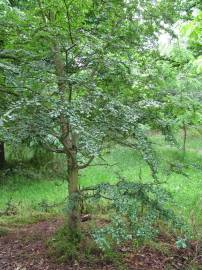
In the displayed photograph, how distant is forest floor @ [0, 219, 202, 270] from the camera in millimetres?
4406

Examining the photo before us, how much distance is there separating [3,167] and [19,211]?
4509 millimetres

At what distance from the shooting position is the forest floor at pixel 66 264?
4406mm

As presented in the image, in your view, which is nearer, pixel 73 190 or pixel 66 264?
pixel 66 264

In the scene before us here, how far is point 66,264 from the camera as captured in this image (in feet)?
14.4

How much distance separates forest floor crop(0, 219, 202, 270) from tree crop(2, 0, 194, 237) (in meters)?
0.48

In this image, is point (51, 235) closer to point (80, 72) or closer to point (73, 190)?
point (73, 190)

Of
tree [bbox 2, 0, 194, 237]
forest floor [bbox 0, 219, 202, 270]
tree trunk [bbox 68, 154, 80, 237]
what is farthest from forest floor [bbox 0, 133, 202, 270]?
tree [bbox 2, 0, 194, 237]

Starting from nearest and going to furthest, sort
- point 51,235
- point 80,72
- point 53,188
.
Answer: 1. point 80,72
2. point 51,235
3. point 53,188

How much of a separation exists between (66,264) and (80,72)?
1.97 m

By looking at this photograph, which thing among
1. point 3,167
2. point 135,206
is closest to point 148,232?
point 135,206

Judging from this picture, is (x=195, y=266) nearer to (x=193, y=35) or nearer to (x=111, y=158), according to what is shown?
(x=193, y=35)

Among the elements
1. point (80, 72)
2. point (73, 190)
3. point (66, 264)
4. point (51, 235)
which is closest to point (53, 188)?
point (51, 235)

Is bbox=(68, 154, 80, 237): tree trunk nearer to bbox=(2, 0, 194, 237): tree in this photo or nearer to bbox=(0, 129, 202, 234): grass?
bbox=(2, 0, 194, 237): tree

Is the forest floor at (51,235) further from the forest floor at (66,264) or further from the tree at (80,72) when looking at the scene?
the tree at (80,72)
